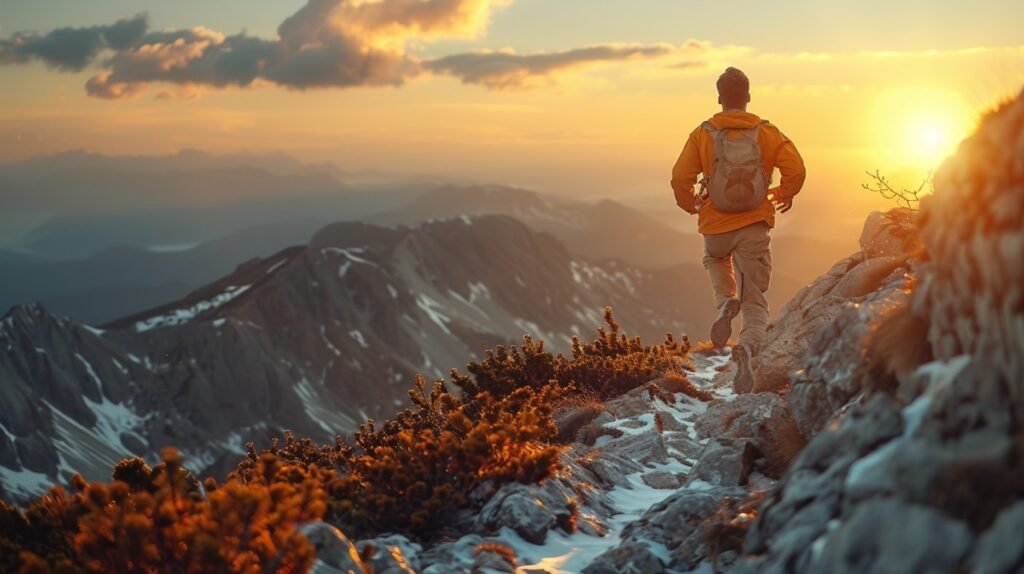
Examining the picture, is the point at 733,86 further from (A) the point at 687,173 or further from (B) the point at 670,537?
(B) the point at 670,537

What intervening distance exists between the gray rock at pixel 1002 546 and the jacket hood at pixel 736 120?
818 centimetres

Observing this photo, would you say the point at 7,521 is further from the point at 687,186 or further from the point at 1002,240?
the point at 687,186

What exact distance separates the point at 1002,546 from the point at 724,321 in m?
9.73

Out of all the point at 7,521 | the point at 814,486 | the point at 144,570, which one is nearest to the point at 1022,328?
the point at 814,486

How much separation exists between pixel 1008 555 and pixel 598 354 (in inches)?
541

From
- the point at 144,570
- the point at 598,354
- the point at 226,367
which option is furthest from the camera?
the point at 226,367

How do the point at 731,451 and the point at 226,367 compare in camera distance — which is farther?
the point at 226,367

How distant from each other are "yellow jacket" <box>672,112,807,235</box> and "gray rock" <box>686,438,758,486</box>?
3132 millimetres

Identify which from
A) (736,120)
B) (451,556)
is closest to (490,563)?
(451,556)

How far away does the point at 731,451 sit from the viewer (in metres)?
9.07

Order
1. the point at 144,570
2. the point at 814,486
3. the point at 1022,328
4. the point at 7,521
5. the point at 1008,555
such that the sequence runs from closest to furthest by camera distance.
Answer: the point at 1008,555 → the point at 1022,328 → the point at 814,486 → the point at 144,570 → the point at 7,521

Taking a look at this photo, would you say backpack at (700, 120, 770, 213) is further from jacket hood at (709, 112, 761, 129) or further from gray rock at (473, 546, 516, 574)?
gray rock at (473, 546, 516, 574)

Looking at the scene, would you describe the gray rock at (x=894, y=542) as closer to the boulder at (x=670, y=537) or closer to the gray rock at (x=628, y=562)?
the boulder at (x=670, y=537)

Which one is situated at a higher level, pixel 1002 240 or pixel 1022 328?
pixel 1002 240
